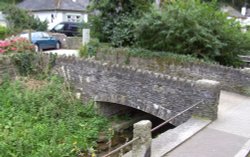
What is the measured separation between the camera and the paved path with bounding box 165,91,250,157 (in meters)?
7.32

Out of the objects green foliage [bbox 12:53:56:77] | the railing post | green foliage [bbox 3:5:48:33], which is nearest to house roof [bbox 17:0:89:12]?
green foliage [bbox 3:5:48:33]

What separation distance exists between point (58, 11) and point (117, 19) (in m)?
18.5

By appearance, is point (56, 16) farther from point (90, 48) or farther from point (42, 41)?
point (90, 48)

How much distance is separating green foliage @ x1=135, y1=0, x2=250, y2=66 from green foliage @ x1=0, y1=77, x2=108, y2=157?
15.8ft

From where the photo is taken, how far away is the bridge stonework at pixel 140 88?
9.49 meters

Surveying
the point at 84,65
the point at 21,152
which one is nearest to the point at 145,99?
the point at 84,65

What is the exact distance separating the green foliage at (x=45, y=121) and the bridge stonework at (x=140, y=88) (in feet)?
2.30

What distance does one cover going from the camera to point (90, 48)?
1725 cm

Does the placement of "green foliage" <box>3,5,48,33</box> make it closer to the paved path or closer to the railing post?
the paved path

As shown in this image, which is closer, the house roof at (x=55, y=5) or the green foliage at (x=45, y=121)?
the green foliage at (x=45, y=121)

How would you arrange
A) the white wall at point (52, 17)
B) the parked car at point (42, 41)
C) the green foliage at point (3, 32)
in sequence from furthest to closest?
1. the white wall at point (52, 17)
2. the green foliage at point (3, 32)
3. the parked car at point (42, 41)

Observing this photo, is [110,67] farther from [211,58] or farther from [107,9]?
[107,9]

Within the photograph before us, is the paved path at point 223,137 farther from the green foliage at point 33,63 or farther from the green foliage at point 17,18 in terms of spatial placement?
the green foliage at point 17,18

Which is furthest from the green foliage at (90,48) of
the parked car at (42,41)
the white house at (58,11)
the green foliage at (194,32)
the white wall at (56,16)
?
the white wall at (56,16)
